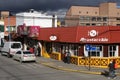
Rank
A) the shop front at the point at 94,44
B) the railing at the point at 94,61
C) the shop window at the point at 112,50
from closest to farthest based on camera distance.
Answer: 1. the railing at the point at 94,61
2. the shop front at the point at 94,44
3. the shop window at the point at 112,50

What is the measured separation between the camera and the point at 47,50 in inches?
1790

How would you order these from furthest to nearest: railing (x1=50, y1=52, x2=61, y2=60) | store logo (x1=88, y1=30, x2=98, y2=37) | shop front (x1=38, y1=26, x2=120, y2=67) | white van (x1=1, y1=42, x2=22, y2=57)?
white van (x1=1, y1=42, x2=22, y2=57)
railing (x1=50, y1=52, x2=61, y2=60)
store logo (x1=88, y1=30, x2=98, y2=37)
shop front (x1=38, y1=26, x2=120, y2=67)

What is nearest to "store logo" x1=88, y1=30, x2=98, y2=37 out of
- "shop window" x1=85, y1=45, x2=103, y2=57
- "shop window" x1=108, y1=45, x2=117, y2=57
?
"shop window" x1=85, y1=45, x2=103, y2=57

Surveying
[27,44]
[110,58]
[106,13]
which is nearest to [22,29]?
[27,44]

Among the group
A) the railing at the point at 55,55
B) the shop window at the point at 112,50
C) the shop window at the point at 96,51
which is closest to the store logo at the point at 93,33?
the shop window at the point at 96,51

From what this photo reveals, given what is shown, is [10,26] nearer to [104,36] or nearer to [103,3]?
[104,36]

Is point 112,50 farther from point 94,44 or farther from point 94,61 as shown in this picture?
point 94,61

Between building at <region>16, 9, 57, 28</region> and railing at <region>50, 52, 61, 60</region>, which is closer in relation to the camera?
railing at <region>50, 52, 61, 60</region>

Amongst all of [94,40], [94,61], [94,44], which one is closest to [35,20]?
[94,44]

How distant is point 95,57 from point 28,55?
8.83m

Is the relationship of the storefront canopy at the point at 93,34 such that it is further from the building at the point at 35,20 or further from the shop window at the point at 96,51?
the building at the point at 35,20

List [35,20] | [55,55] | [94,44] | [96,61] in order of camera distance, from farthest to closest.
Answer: [35,20]
[55,55]
[94,44]
[96,61]

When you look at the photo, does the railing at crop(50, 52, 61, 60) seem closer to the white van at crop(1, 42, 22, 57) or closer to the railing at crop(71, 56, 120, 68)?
the white van at crop(1, 42, 22, 57)

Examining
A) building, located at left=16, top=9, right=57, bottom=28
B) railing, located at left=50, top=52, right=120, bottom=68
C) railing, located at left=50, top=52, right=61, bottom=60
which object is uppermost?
building, located at left=16, top=9, right=57, bottom=28
